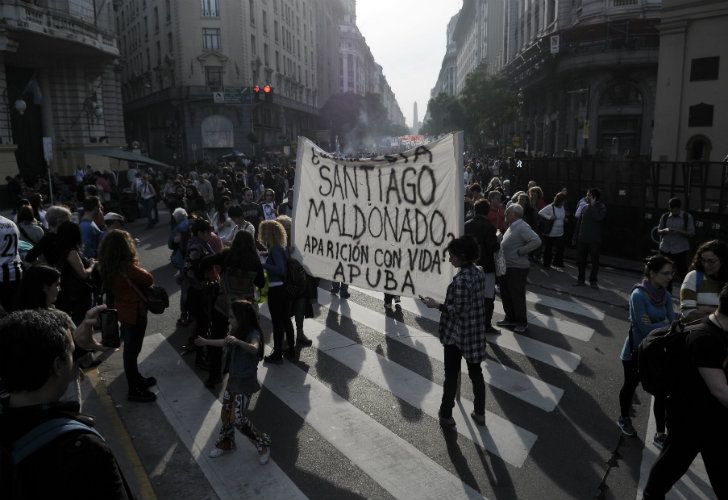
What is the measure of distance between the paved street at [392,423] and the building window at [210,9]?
46891mm

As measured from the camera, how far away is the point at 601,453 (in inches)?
189

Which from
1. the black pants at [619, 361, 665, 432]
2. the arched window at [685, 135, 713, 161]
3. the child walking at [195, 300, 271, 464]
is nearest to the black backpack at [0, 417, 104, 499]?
the child walking at [195, 300, 271, 464]

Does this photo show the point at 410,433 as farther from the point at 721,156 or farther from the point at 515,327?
the point at 721,156

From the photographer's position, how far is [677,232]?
969 centimetres

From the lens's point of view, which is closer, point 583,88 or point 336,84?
point 583,88

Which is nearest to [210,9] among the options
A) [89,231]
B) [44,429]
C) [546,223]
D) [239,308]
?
[546,223]

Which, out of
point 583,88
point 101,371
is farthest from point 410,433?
point 583,88

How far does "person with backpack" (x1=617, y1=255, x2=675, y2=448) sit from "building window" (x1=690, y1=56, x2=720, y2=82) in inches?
887

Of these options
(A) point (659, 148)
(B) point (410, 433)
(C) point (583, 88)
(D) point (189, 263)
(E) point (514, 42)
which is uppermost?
(E) point (514, 42)

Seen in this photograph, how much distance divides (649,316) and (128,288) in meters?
4.99

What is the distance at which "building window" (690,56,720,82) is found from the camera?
22.6m

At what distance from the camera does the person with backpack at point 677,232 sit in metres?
9.61

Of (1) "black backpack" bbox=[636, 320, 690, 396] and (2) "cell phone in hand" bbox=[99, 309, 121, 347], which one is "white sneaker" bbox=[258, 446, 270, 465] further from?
(1) "black backpack" bbox=[636, 320, 690, 396]

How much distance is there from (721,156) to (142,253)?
22.8 metres
